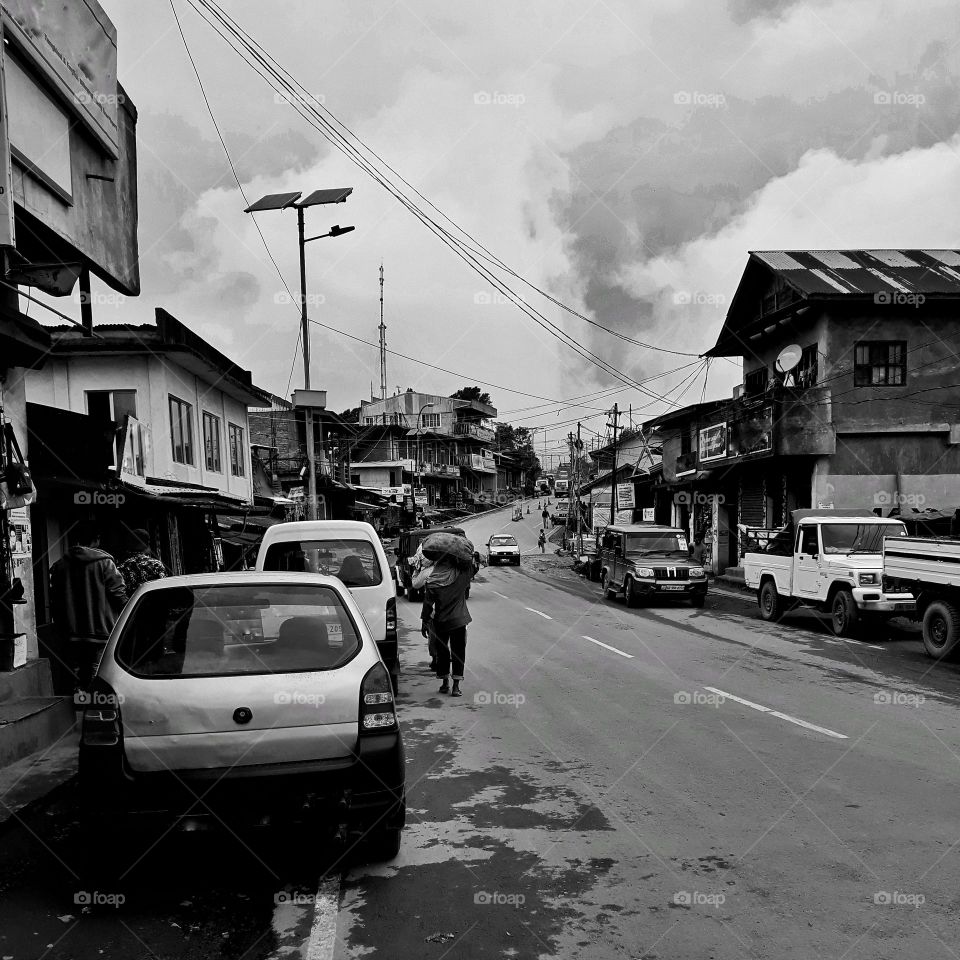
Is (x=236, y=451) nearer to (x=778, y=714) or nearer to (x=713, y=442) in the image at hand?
(x=713, y=442)

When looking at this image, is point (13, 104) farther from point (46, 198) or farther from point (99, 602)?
point (99, 602)

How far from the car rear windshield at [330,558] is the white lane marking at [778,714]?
4.20m

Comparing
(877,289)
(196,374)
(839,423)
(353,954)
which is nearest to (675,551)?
(839,423)

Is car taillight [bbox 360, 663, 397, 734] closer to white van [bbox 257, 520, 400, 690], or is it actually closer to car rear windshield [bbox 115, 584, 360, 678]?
car rear windshield [bbox 115, 584, 360, 678]

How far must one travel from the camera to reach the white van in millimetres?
9383

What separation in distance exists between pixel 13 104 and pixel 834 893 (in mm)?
9723

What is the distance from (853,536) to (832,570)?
107cm

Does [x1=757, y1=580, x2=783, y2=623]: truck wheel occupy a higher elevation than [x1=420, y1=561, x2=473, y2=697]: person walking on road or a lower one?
lower

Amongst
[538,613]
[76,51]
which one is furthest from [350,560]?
[538,613]

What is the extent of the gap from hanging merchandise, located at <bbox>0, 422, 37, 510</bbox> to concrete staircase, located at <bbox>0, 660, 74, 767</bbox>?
5.37ft

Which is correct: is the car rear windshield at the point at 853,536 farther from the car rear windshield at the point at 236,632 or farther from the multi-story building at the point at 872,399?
the car rear windshield at the point at 236,632

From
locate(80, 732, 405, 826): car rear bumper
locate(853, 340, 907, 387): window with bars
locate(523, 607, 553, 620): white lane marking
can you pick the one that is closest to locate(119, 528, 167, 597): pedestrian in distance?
locate(80, 732, 405, 826): car rear bumper

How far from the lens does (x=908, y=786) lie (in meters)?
5.80

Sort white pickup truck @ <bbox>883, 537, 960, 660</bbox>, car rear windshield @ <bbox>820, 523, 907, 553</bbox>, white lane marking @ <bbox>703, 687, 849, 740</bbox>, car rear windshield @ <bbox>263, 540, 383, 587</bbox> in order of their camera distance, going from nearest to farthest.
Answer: white lane marking @ <bbox>703, 687, 849, 740</bbox>, car rear windshield @ <bbox>263, 540, 383, 587</bbox>, white pickup truck @ <bbox>883, 537, 960, 660</bbox>, car rear windshield @ <bbox>820, 523, 907, 553</bbox>
